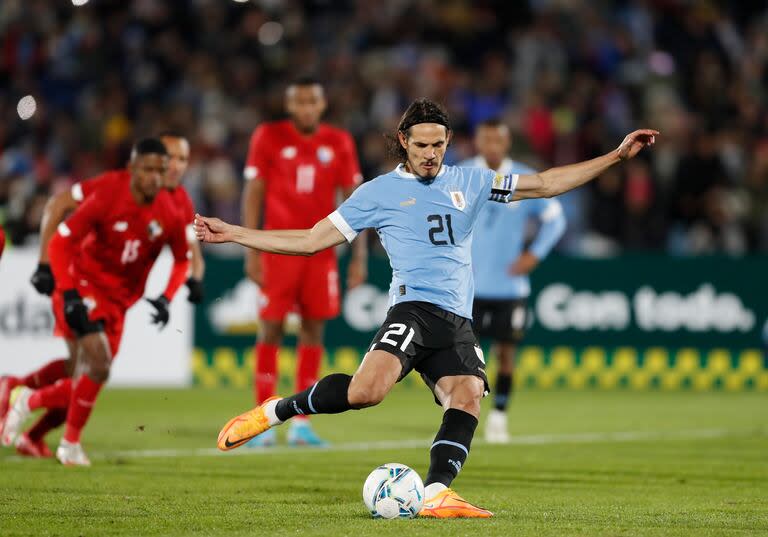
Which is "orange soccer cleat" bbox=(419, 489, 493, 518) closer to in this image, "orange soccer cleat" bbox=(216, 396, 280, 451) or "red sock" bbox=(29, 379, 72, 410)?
"orange soccer cleat" bbox=(216, 396, 280, 451)

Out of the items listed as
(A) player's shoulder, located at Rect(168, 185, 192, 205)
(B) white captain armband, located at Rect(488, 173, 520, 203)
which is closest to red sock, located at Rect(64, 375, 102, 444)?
(A) player's shoulder, located at Rect(168, 185, 192, 205)

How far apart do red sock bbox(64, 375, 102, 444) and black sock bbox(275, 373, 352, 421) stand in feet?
8.57

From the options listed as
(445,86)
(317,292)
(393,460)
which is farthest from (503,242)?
(445,86)

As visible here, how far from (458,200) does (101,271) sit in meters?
3.47

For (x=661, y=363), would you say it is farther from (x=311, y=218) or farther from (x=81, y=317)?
(x=81, y=317)

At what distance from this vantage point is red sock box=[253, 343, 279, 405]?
38.2 ft

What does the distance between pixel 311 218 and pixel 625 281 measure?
7.10 m

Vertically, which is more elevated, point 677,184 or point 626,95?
point 626,95

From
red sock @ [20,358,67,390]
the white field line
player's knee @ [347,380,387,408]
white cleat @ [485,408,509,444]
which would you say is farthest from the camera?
white cleat @ [485,408,509,444]

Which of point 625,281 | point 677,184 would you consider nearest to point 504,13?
point 677,184

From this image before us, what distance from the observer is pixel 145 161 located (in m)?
9.66

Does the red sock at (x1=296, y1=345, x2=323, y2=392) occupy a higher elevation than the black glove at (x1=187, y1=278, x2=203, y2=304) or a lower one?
lower

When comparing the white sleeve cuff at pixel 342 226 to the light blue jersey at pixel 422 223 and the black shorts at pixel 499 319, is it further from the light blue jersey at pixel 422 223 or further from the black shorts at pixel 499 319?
the black shorts at pixel 499 319

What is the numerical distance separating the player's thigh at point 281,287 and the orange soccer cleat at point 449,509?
4906 mm
